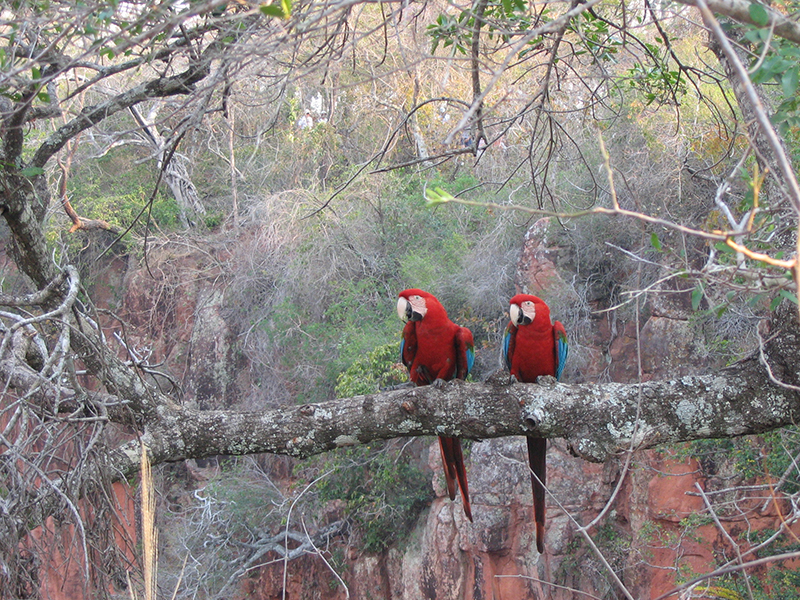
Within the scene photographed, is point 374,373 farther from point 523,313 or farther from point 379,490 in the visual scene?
point 523,313

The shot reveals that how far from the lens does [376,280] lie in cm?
696

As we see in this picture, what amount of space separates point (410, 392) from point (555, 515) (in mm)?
3325

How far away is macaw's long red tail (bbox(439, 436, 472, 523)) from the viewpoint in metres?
2.60

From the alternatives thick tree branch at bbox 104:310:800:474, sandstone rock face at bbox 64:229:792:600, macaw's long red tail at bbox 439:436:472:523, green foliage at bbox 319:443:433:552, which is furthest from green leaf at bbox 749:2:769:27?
green foliage at bbox 319:443:433:552

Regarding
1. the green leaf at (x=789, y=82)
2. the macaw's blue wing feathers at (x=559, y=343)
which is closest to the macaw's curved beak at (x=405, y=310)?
the macaw's blue wing feathers at (x=559, y=343)

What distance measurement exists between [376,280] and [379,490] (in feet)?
7.60

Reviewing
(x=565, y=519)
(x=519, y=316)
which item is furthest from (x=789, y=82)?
(x=565, y=519)

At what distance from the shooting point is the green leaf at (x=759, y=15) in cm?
110

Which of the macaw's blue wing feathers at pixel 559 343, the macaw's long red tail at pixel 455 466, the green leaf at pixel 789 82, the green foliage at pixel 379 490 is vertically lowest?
the green foliage at pixel 379 490

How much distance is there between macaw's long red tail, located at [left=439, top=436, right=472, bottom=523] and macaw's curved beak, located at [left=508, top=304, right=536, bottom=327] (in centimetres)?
66

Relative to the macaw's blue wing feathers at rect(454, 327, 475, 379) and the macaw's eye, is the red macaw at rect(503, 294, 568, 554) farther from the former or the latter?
the macaw's eye

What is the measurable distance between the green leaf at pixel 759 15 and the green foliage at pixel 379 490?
484cm

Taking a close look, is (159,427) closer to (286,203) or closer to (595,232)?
(595,232)

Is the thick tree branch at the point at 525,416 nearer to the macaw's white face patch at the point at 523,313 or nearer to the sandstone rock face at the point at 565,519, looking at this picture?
the macaw's white face patch at the point at 523,313
